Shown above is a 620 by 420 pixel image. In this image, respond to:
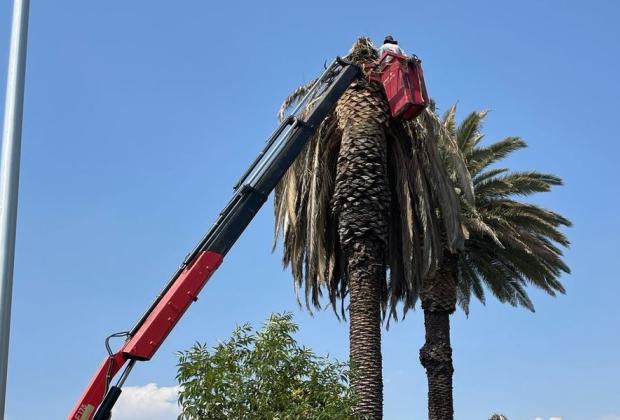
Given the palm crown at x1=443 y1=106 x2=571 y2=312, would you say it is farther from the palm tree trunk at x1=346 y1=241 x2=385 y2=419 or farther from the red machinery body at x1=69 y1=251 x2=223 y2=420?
the red machinery body at x1=69 y1=251 x2=223 y2=420

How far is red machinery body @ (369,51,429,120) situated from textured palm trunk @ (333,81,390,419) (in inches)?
30.3

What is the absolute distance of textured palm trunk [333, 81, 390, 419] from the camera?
18.7 metres

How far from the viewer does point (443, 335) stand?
84.2ft

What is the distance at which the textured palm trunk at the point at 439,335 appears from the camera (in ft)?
82.4

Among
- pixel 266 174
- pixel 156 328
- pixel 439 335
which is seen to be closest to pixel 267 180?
pixel 266 174

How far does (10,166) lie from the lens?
30.6ft

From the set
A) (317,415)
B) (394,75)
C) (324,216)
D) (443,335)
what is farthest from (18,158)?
(443,335)

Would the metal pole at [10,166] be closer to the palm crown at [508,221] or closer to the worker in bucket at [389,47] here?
the worker in bucket at [389,47]

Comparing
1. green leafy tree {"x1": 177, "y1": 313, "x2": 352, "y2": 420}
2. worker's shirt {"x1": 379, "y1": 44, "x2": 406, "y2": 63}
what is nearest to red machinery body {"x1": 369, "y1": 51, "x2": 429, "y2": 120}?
worker's shirt {"x1": 379, "y1": 44, "x2": 406, "y2": 63}

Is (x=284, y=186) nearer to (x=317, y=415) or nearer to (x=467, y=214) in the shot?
(x=467, y=214)

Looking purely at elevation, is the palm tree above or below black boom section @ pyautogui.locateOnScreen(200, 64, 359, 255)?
above

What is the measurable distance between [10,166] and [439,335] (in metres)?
18.2

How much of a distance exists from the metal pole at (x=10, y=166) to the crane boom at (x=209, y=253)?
5999 mm

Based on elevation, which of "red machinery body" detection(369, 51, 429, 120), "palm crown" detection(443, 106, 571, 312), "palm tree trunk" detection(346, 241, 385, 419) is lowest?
"palm tree trunk" detection(346, 241, 385, 419)
